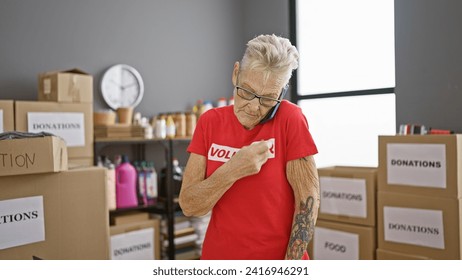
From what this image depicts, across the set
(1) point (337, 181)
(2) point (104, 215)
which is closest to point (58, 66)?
(2) point (104, 215)

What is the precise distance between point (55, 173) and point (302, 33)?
286cm

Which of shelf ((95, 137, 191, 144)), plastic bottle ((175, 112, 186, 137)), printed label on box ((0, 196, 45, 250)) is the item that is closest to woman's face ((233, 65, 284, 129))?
printed label on box ((0, 196, 45, 250))

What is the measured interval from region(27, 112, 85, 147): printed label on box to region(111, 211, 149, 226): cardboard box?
65cm

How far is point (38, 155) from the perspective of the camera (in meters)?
1.58

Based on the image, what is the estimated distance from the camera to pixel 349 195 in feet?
8.67

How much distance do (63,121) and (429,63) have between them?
2.51m

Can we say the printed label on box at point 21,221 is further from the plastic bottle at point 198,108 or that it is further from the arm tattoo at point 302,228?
the plastic bottle at point 198,108

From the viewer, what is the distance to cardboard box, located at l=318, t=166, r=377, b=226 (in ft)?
8.34

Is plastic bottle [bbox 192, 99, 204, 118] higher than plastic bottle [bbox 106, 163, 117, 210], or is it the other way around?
plastic bottle [bbox 192, 99, 204, 118]

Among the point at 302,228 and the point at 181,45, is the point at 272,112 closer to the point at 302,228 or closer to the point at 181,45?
the point at 302,228

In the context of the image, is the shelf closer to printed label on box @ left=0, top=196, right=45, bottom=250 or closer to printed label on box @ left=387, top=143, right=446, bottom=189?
printed label on box @ left=0, top=196, right=45, bottom=250

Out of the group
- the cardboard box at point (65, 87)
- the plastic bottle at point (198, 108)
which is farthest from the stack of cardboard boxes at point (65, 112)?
the plastic bottle at point (198, 108)

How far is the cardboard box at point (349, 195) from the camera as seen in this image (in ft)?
8.34

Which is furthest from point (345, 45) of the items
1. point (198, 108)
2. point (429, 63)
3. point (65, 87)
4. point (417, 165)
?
point (65, 87)
